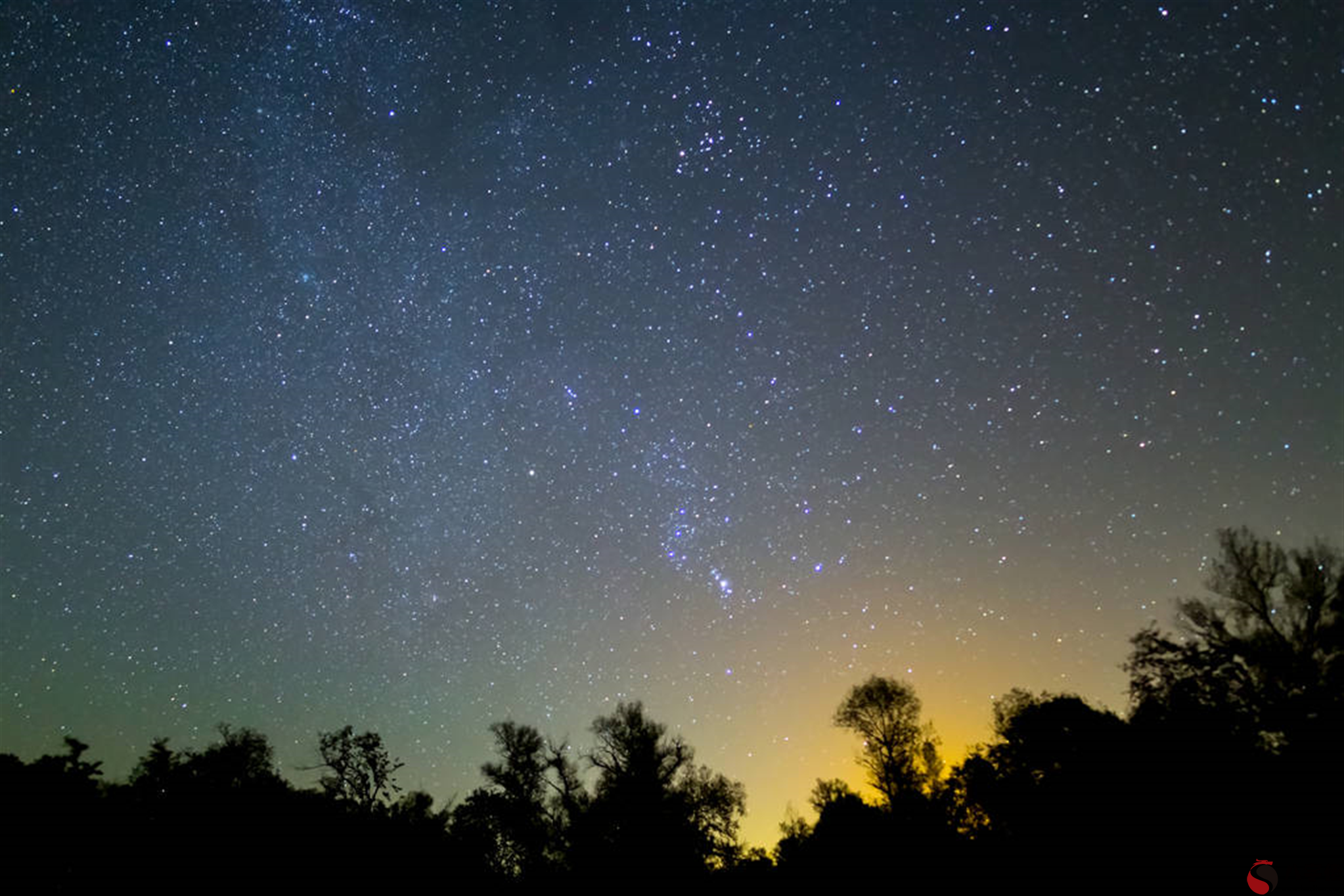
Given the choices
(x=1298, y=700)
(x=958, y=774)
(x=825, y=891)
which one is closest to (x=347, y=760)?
(x=825, y=891)

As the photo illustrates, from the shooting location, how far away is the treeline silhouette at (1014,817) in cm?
1630

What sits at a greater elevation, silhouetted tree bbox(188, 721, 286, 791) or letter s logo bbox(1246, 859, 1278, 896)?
silhouetted tree bbox(188, 721, 286, 791)

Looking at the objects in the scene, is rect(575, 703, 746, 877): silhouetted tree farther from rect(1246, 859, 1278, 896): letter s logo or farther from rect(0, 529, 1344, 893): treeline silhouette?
rect(1246, 859, 1278, 896): letter s logo

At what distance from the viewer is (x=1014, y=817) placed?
21.9m

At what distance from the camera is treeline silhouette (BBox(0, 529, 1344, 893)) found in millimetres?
16297

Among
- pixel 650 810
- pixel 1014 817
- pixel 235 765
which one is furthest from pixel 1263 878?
pixel 235 765

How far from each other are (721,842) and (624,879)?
23.1 ft

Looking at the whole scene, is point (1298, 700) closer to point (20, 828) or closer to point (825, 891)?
point (825, 891)

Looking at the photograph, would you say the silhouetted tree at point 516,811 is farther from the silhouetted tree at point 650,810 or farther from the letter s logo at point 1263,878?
the letter s logo at point 1263,878

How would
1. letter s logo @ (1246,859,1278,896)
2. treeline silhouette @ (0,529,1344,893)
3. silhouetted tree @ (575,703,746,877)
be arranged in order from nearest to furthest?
letter s logo @ (1246,859,1278,896), treeline silhouette @ (0,529,1344,893), silhouetted tree @ (575,703,746,877)

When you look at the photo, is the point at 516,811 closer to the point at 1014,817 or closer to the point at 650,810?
the point at 650,810

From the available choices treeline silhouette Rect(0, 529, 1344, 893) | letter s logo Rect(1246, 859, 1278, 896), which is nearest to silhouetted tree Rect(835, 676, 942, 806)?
treeline silhouette Rect(0, 529, 1344, 893)

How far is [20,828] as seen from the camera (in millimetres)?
14906

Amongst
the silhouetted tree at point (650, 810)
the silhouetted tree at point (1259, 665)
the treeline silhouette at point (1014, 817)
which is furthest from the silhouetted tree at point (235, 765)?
the silhouetted tree at point (1259, 665)
